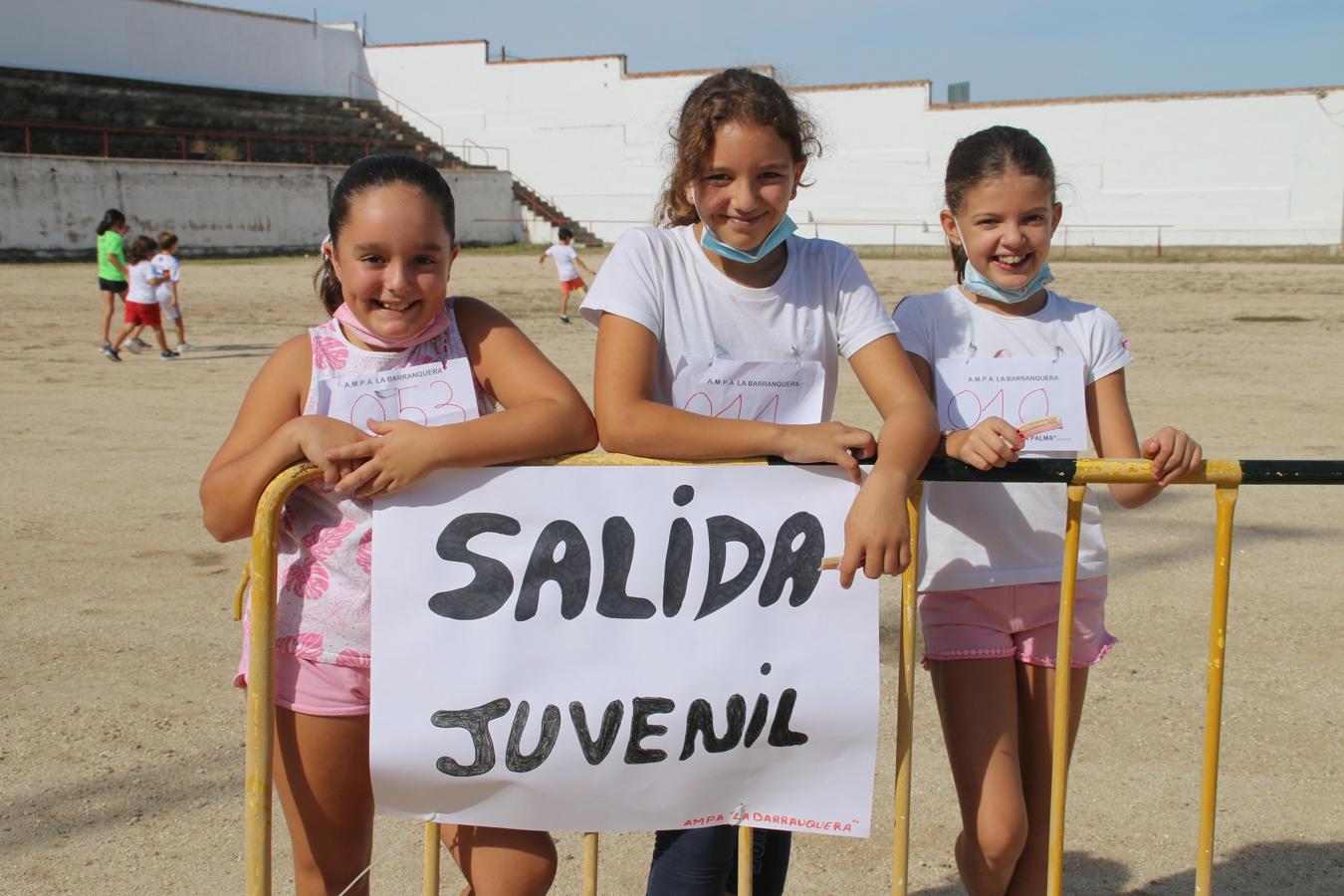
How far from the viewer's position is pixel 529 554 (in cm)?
227

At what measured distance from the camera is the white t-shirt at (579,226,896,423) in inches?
93.6

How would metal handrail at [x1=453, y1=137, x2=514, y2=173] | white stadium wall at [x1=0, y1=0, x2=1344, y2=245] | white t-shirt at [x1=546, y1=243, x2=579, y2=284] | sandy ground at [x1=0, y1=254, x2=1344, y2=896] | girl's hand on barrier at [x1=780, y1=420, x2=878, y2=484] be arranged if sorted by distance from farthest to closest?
metal handrail at [x1=453, y1=137, x2=514, y2=173] → white stadium wall at [x1=0, y1=0, x2=1344, y2=245] → white t-shirt at [x1=546, y1=243, x2=579, y2=284] → sandy ground at [x1=0, y1=254, x2=1344, y2=896] → girl's hand on barrier at [x1=780, y1=420, x2=878, y2=484]

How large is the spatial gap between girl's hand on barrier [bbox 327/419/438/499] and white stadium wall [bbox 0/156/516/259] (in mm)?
31860

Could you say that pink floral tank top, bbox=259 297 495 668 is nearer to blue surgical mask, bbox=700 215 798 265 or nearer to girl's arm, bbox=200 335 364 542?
girl's arm, bbox=200 335 364 542

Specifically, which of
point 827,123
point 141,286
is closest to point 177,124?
point 827,123

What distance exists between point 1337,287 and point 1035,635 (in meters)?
22.5

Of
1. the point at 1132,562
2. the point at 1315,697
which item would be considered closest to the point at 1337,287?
the point at 1132,562

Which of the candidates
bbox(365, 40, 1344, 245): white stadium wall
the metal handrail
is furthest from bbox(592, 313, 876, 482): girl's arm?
the metal handrail

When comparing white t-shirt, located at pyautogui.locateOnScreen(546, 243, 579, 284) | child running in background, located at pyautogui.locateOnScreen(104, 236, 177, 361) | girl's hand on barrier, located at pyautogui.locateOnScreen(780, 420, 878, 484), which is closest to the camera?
girl's hand on barrier, located at pyautogui.locateOnScreen(780, 420, 878, 484)

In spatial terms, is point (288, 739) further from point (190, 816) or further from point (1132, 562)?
point (1132, 562)

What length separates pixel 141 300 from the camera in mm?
13672

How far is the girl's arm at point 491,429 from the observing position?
83.8 inches

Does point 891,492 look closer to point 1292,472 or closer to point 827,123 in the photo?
point 1292,472

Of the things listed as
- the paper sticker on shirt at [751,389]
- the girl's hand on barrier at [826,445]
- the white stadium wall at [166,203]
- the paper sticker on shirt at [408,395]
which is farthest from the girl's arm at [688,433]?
the white stadium wall at [166,203]
